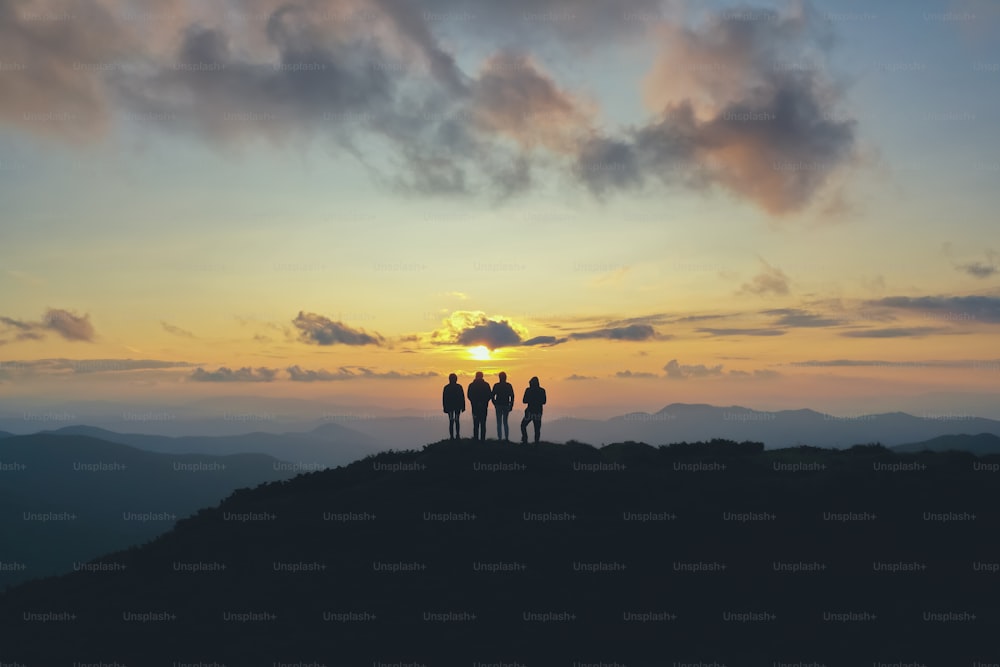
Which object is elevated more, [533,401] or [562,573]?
[533,401]

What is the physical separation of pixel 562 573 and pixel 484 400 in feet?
39.7

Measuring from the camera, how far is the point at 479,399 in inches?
1404

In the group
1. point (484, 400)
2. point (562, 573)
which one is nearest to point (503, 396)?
point (484, 400)

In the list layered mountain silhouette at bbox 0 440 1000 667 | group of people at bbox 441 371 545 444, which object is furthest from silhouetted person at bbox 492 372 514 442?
layered mountain silhouette at bbox 0 440 1000 667

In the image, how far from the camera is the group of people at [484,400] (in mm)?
35469

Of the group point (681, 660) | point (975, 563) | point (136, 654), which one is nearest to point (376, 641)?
point (136, 654)

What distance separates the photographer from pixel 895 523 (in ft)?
91.1

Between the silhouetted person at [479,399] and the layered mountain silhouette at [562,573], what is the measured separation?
4.15 feet

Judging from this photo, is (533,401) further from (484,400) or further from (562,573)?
(562,573)

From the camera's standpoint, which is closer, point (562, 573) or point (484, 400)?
point (562, 573)

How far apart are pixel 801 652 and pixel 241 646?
14.6 metres

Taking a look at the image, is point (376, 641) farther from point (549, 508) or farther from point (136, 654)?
point (549, 508)

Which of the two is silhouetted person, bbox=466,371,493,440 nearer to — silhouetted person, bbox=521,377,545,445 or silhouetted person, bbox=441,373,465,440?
silhouetted person, bbox=441,373,465,440

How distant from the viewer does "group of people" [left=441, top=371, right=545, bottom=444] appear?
35469mm
